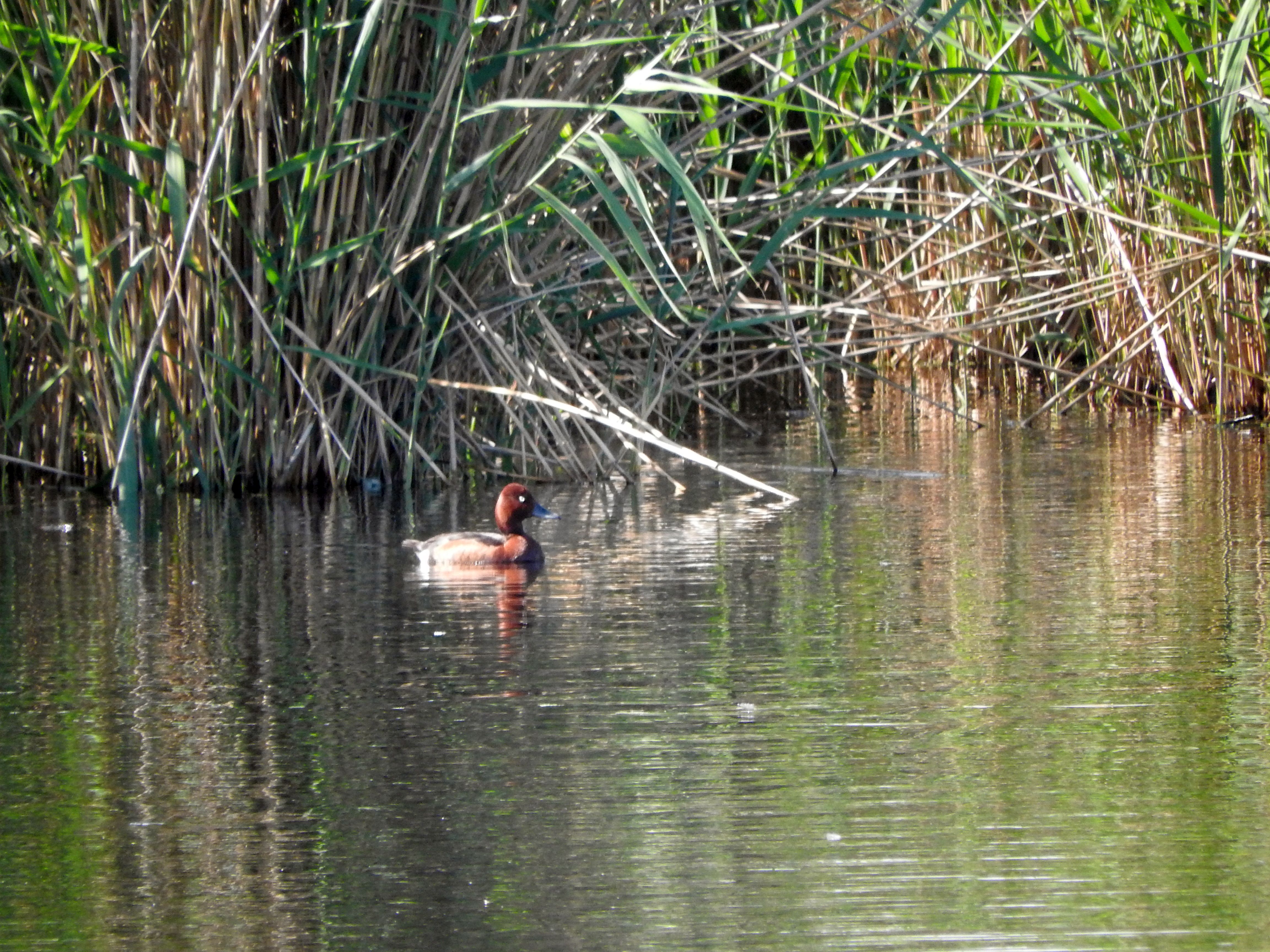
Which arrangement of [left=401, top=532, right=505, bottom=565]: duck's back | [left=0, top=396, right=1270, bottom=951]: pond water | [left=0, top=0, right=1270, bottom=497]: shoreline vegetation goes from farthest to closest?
[left=0, top=0, right=1270, bottom=497]: shoreline vegetation → [left=401, top=532, right=505, bottom=565]: duck's back → [left=0, top=396, right=1270, bottom=951]: pond water

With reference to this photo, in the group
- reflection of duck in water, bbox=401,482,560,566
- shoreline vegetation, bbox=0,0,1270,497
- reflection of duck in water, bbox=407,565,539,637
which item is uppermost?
shoreline vegetation, bbox=0,0,1270,497

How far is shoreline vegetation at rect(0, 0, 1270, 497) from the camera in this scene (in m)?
6.13

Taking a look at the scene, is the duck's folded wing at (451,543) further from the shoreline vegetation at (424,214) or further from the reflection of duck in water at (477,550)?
the shoreline vegetation at (424,214)

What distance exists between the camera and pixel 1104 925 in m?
2.41

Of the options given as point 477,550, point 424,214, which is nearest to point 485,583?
point 477,550

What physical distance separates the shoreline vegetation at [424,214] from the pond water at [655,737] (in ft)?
2.58

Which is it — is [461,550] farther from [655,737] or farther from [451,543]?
[655,737]

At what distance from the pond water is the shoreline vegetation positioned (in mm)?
787

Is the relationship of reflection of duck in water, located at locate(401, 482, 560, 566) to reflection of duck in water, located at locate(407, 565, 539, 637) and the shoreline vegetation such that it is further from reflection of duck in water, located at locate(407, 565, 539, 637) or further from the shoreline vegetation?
the shoreline vegetation

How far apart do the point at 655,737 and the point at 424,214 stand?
12.0 feet

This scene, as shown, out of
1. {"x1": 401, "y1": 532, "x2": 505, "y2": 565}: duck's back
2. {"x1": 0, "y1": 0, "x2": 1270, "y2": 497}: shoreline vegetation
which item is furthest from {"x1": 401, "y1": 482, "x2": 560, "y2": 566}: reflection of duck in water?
{"x1": 0, "y1": 0, "x2": 1270, "y2": 497}: shoreline vegetation

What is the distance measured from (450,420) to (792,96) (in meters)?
3.02

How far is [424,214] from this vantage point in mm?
6680

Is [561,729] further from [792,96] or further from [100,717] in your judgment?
[792,96]
